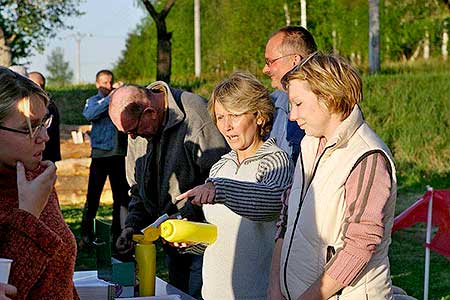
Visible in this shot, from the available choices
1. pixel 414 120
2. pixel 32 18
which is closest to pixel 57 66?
pixel 32 18

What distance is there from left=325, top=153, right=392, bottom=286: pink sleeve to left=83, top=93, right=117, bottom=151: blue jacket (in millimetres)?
6072

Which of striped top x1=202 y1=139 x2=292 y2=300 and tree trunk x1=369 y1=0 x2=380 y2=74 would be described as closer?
striped top x1=202 y1=139 x2=292 y2=300

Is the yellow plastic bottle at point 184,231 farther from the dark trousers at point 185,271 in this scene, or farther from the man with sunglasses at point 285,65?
the dark trousers at point 185,271

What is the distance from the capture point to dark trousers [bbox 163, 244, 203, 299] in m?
4.31

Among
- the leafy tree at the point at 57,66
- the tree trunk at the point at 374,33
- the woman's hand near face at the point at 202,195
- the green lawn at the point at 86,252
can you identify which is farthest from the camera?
the leafy tree at the point at 57,66

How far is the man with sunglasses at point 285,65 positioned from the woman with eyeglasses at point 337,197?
42.8 inches

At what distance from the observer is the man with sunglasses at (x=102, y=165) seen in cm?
876

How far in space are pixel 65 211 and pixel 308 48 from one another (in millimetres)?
8291

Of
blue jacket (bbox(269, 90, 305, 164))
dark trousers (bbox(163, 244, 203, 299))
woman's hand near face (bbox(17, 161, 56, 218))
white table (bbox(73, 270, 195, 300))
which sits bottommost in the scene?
dark trousers (bbox(163, 244, 203, 299))

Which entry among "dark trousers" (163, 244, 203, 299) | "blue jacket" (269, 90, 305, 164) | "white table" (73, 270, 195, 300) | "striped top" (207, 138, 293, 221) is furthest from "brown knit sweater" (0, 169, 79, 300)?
"dark trousers" (163, 244, 203, 299)

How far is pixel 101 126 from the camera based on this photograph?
887 cm

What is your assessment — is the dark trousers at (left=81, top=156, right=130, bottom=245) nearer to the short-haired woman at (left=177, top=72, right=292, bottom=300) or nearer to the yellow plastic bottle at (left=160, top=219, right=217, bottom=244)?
the short-haired woman at (left=177, top=72, right=292, bottom=300)

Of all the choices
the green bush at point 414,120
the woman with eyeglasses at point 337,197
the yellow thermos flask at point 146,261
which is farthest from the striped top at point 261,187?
the green bush at point 414,120

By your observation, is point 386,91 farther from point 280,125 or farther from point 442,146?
point 280,125
